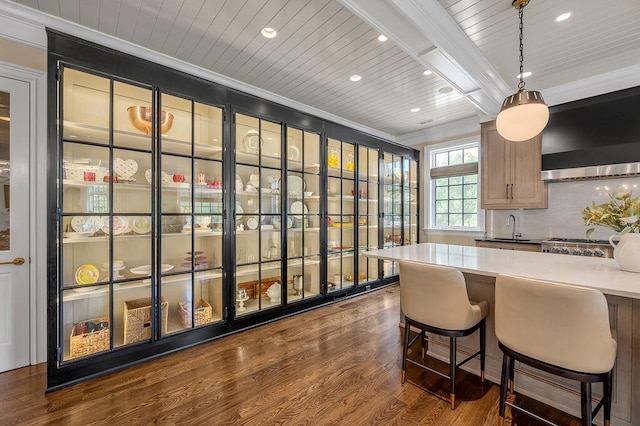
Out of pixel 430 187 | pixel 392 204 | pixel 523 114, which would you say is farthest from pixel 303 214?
pixel 430 187

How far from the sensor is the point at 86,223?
225 centimetres

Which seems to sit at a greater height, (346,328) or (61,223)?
(61,223)

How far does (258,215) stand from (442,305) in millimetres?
2156

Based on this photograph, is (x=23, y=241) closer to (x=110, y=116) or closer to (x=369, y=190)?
(x=110, y=116)

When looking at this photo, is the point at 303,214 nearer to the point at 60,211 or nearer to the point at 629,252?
the point at 60,211

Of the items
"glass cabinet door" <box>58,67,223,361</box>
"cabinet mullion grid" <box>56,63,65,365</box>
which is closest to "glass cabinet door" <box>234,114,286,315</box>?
"glass cabinet door" <box>58,67,223,361</box>

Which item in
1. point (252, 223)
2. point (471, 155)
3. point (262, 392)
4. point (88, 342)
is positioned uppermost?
point (471, 155)

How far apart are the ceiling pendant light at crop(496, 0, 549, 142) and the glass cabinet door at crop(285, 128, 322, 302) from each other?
220cm

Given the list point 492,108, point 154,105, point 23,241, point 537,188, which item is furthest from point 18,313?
point 537,188

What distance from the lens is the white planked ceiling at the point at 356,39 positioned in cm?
214

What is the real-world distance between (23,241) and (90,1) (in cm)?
198

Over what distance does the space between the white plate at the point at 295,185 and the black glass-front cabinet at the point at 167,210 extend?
0.06 feet

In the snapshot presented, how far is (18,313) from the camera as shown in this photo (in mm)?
2322

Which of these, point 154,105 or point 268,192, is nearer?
point 154,105
